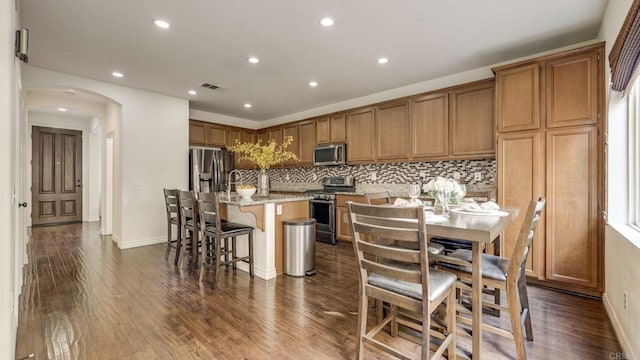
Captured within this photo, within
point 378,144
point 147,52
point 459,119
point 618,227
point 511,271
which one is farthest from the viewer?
point 378,144

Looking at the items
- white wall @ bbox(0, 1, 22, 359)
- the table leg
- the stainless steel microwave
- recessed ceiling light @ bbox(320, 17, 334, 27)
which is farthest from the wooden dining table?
the stainless steel microwave

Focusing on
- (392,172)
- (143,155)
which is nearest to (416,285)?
(392,172)

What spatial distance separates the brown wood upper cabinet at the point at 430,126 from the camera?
4.02 meters

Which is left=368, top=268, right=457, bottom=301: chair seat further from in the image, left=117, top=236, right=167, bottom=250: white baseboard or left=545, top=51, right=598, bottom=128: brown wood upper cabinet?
left=117, top=236, right=167, bottom=250: white baseboard

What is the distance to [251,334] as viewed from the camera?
2.08 m

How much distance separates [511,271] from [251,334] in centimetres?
177

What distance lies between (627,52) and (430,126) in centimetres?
244

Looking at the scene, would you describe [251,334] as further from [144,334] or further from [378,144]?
[378,144]

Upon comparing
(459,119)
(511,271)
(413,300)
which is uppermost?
(459,119)

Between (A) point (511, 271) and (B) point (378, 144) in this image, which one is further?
(B) point (378, 144)

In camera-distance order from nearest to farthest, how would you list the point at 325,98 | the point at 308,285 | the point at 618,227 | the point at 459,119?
the point at 618,227 < the point at 308,285 < the point at 459,119 < the point at 325,98

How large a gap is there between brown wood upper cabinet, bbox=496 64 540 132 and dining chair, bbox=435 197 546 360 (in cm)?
156

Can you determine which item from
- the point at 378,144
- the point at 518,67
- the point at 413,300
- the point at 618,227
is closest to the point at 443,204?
the point at 413,300

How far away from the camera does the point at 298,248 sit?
10.9 feet
